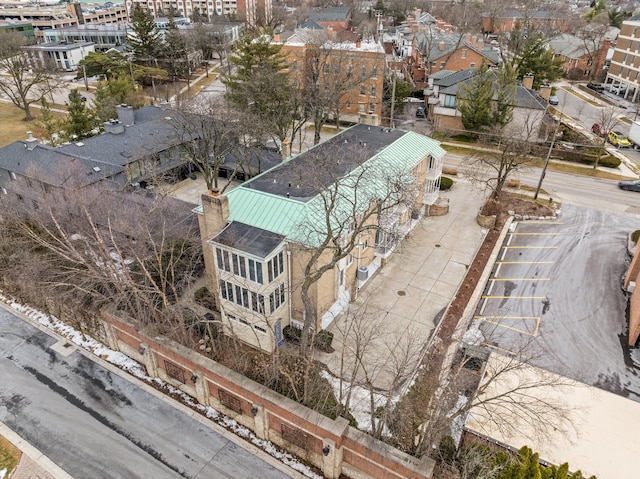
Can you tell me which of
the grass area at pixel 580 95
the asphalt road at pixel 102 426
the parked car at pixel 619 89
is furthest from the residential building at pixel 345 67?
the parked car at pixel 619 89

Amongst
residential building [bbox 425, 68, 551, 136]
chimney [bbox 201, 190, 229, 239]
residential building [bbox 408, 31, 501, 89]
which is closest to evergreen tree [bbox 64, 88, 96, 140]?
chimney [bbox 201, 190, 229, 239]

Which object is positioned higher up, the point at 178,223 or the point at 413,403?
the point at 178,223

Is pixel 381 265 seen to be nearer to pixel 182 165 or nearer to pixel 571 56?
pixel 182 165

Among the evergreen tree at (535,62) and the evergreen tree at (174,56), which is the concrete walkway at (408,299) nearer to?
the evergreen tree at (535,62)

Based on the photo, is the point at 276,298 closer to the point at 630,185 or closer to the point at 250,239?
the point at 250,239

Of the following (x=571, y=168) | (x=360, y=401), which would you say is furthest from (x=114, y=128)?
(x=571, y=168)

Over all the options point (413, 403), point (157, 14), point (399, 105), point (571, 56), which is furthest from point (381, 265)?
point (157, 14)
